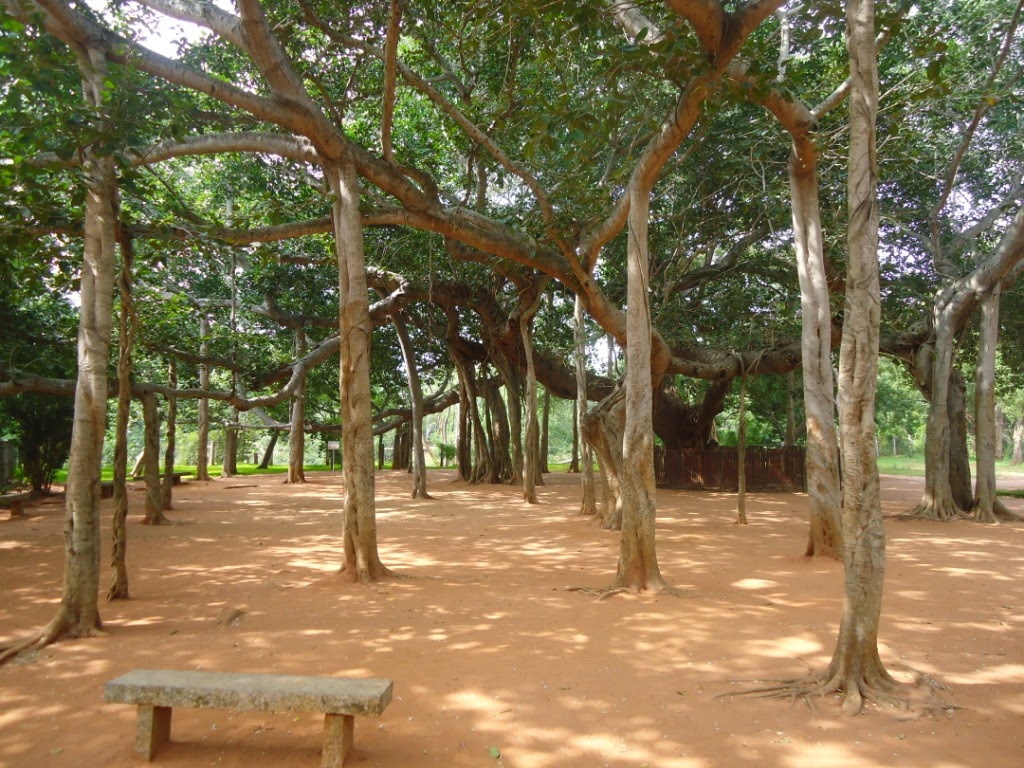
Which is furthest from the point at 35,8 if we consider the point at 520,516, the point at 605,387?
the point at 605,387

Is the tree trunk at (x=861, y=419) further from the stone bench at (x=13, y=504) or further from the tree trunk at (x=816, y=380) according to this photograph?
the stone bench at (x=13, y=504)

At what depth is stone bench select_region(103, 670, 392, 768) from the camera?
2.78 meters

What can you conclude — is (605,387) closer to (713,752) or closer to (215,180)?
(215,180)

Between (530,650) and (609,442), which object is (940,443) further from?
(530,650)

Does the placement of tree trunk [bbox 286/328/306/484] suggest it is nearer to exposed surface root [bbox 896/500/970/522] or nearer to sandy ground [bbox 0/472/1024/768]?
sandy ground [bbox 0/472/1024/768]

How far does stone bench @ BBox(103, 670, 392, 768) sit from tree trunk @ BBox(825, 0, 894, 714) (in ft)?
8.08

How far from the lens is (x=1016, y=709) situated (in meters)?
3.34

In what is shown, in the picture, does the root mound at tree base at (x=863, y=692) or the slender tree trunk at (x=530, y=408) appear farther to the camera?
the slender tree trunk at (x=530, y=408)

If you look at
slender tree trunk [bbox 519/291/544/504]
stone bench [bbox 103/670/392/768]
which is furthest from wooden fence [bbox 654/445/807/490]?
stone bench [bbox 103/670/392/768]

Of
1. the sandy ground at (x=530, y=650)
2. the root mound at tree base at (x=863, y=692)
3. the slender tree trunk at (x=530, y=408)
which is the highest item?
the slender tree trunk at (x=530, y=408)

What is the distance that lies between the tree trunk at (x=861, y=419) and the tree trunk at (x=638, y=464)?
2.37 m

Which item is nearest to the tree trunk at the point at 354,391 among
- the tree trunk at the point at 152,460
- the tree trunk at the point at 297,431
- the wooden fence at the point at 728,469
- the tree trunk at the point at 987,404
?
the tree trunk at the point at 152,460

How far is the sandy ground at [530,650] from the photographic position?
303 cm

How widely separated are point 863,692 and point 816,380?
454 cm
